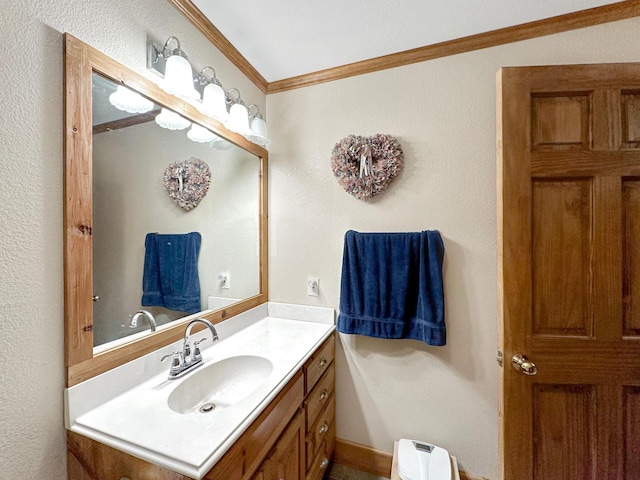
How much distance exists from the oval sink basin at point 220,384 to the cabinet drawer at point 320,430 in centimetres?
38

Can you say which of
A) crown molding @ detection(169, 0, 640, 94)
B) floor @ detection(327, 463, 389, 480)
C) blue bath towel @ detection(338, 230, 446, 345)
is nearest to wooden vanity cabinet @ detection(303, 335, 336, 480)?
floor @ detection(327, 463, 389, 480)

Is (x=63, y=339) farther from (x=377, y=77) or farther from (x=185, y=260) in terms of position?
(x=377, y=77)

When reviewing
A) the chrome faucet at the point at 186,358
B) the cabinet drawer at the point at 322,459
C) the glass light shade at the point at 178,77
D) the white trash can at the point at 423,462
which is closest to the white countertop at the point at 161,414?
the chrome faucet at the point at 186,358

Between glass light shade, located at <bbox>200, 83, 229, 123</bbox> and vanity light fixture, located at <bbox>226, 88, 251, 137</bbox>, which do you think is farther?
vanity light fixture, located at <bbox>226, 88, 251, 137</bbox>

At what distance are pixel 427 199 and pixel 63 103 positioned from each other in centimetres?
149

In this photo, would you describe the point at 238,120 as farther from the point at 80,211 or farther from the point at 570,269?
the point at 570,269

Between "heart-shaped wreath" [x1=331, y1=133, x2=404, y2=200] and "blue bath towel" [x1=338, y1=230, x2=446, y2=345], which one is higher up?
"heart-shaped wreath" [x1=331, y1=133, x2=404, y2=200]

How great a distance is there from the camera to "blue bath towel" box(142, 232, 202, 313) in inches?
41.1

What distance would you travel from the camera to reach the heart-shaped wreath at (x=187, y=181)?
1.15 m

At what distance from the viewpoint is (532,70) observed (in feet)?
3.28

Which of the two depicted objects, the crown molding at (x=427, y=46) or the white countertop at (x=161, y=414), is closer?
the white countertop at (x=161, y=414)

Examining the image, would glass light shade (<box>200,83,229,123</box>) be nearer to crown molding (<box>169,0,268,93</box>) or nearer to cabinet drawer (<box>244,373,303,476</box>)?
crown molding (<box>169,0,268,93</box>)

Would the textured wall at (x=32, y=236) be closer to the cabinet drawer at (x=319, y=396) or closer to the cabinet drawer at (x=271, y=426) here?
the cabinet drawer at (x=271, y=426)

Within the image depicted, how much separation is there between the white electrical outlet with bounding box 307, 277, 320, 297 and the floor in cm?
103
